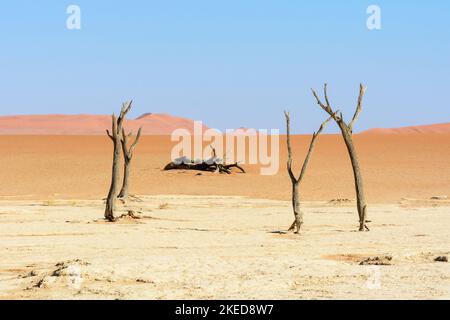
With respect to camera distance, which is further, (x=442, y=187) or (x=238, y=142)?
(x=238, y=142)

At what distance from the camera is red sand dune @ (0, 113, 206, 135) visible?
171m

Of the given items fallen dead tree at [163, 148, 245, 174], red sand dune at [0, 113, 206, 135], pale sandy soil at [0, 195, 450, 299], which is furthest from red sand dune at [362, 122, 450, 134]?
pale sandy soil at [0, 195, 450, 299]

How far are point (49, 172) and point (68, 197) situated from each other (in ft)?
43.0

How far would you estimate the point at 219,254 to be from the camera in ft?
47.1

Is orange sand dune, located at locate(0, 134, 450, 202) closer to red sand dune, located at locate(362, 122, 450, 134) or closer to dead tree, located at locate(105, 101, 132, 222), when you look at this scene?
dead tree, located at locate(105, 101, 132, 222)

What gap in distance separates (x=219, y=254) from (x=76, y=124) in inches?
6739

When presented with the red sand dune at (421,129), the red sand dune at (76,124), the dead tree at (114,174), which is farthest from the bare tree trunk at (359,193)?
the red sand dune at (76,124)

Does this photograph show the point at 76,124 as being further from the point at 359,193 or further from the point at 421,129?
the point at 359,193

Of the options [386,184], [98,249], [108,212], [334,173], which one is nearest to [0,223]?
[108,212]

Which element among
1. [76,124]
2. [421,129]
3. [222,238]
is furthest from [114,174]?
[76,124]

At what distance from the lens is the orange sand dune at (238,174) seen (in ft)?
117

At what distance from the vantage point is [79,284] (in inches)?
426
